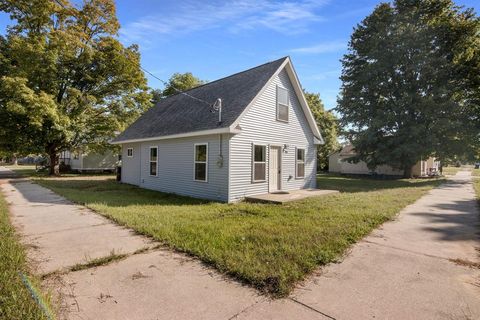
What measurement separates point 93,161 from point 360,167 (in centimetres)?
2700

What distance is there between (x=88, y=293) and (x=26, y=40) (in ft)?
71.1

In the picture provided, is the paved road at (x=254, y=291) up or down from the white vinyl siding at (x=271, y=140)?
down

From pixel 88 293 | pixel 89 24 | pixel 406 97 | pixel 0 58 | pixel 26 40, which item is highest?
pixel 89 24

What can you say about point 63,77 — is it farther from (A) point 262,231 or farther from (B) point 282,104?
(A) point 262,231

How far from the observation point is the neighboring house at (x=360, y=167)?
83.9ft

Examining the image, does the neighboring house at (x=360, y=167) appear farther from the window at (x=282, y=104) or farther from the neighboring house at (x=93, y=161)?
the neighboring house at (x=93, y=161)

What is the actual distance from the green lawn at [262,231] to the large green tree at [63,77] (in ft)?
39.3

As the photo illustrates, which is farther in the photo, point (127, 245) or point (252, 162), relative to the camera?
point (252, 162)

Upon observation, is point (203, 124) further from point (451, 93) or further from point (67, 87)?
point (451, 93)

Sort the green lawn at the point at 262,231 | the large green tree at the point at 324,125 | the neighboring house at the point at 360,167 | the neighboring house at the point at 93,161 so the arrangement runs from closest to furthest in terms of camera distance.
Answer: the green lawn at the point at 262,231
the neighboring house at the point at 93,161
the neighboring house at the point at 360,167
the large green tree at the point at 324,125

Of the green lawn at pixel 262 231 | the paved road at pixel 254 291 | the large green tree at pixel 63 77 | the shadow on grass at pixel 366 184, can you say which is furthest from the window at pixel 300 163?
the large green tree at pixel 63 77

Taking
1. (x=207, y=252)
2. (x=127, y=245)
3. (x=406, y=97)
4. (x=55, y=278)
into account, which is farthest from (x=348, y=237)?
(x=406, y=97)

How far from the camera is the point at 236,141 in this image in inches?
379

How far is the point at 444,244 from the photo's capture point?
205 inches
